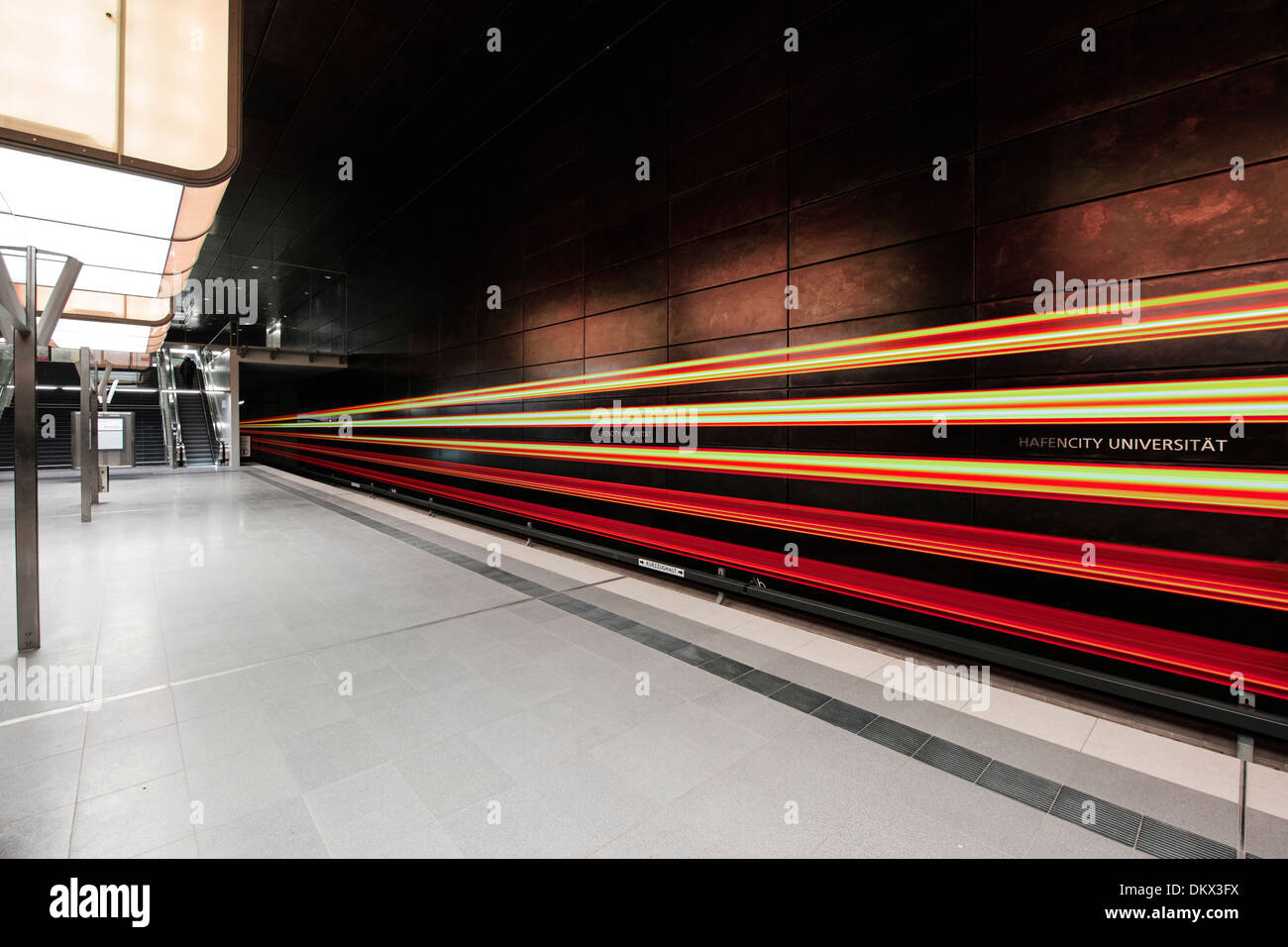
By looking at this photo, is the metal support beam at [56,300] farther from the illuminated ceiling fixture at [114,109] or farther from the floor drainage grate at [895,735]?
the floor drainage grate at [895,735]

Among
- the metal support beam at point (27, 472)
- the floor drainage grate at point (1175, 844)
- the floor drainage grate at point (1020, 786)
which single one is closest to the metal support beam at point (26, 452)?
the metal support beam at point (27, 472)

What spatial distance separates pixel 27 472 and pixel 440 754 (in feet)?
9.71

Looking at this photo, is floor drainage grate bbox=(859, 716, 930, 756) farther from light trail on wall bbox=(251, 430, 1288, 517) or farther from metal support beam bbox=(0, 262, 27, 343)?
metal support beam bbox=(0, 262, 27, 343)

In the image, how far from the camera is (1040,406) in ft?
9.79

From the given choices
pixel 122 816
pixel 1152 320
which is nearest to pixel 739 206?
pixel 1152 320

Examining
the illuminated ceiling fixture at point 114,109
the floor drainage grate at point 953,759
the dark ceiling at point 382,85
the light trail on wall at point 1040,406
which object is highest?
the dark ceiling at point 382,85

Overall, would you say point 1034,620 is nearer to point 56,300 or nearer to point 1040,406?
point 1040,406

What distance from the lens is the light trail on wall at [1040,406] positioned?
2.46 m

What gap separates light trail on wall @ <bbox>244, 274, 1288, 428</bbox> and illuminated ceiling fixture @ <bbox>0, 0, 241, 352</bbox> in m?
3.87

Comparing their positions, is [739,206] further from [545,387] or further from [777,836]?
[777,836]

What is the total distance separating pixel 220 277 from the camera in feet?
45.6

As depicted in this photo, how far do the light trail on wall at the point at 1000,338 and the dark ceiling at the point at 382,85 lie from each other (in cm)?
334

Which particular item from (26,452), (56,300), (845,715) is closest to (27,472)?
(26,452)
